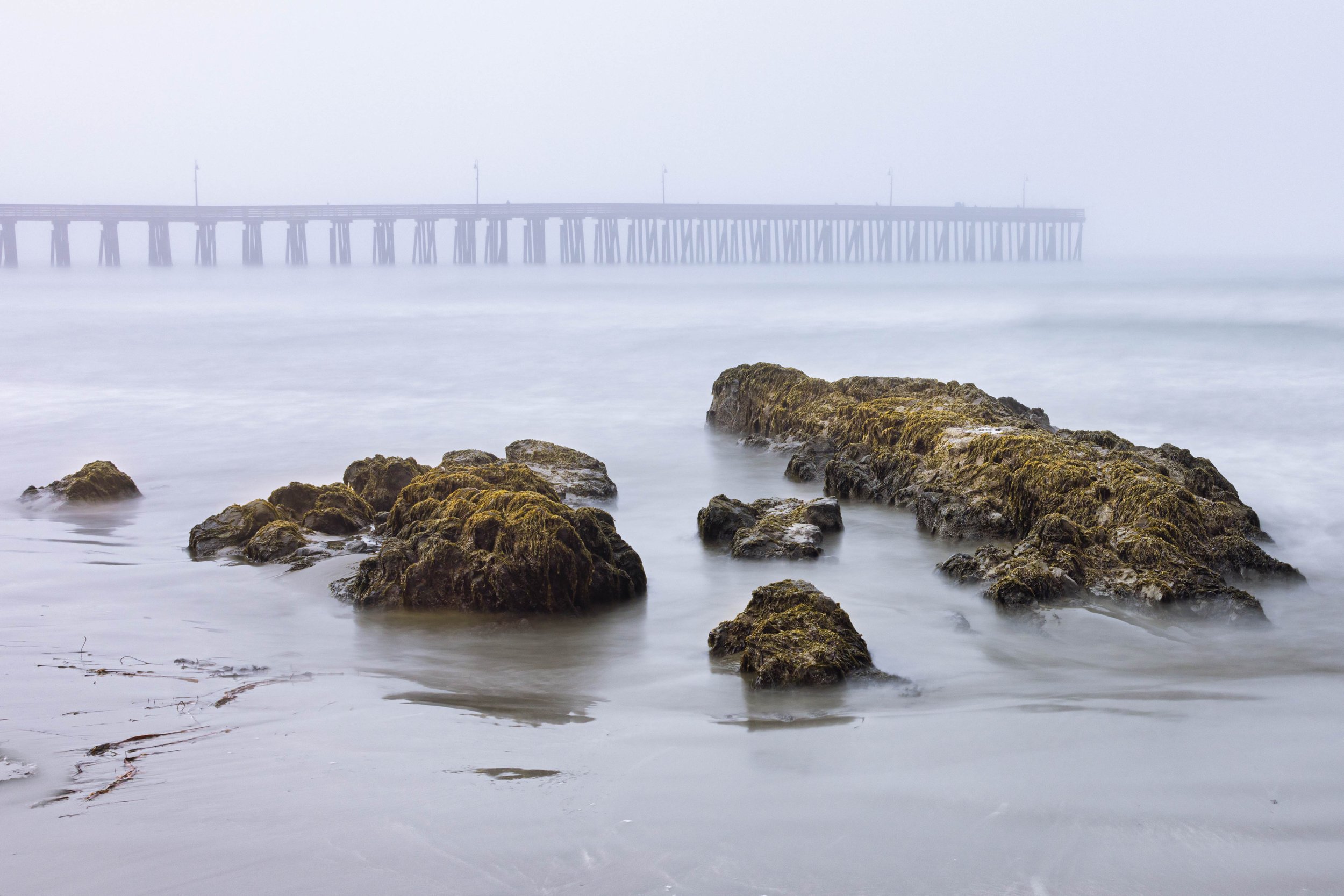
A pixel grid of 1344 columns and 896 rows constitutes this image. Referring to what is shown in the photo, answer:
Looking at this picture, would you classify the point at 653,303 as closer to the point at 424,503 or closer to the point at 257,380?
the point at 257,380

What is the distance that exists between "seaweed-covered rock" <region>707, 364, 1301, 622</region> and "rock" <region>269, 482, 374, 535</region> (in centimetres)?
321

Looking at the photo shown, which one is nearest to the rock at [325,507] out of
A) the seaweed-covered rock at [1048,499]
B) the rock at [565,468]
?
the rock at [565,468]

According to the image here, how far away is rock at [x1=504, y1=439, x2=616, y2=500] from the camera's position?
8.05 metres

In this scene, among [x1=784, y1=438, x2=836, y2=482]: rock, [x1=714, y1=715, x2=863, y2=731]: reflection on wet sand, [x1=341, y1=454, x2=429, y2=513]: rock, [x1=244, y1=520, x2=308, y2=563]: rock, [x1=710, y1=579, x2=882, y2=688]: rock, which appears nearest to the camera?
[x1=714, y1=715, x2=863, y2=731]: reflection on wet sand

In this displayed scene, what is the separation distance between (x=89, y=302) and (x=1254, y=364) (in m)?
37.1

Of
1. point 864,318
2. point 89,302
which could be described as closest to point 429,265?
point 89,302

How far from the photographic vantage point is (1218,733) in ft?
12.6

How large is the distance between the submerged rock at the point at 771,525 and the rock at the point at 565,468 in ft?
4.28

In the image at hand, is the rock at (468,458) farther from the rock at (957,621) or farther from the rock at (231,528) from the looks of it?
the rock at (957,621)

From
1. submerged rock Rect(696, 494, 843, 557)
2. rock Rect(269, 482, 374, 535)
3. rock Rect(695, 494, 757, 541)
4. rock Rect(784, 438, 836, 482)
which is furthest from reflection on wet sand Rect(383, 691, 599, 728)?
rock Rect(784, 438, 836, 482)

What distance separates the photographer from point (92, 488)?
8.07 meters

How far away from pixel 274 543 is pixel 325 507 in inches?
31.5

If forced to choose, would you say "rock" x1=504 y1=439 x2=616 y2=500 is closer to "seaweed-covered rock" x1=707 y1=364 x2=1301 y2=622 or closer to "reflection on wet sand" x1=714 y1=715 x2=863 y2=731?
"seaweed-covered rock" x1=707 y1=364 x2=1301 y2=622

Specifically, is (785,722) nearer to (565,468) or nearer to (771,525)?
(771,525)
